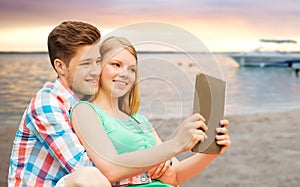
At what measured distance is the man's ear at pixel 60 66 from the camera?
4.96 feet

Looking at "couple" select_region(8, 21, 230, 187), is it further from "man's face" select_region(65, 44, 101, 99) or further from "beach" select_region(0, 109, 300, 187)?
"beach" select_region(0, 109, 300, 187)

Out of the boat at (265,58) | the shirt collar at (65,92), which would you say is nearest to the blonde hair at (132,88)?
the shirt collar at (65,92)

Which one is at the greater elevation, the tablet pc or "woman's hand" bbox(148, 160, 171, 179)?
the tablet pc

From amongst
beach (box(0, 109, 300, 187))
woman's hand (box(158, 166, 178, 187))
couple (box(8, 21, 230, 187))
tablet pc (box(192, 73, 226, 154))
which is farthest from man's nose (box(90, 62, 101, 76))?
beach (box(0, 109, 300, 187))

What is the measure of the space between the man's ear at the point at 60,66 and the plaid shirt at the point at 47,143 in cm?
2

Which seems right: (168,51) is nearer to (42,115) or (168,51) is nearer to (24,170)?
(42,115)

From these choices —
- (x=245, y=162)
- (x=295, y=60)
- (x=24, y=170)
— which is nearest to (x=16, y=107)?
(x=245, y=162)

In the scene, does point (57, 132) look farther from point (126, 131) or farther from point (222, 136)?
point (222, 136)

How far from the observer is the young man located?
141 centimetres

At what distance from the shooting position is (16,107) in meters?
8.87

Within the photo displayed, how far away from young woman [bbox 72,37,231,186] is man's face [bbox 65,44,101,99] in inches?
0.7

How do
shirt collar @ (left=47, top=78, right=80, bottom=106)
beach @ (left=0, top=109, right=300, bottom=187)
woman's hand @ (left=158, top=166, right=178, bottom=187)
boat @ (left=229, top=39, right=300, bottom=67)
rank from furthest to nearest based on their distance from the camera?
boat @ (left=229, top=39, right=300, bottom=67), beach @ (left=0, top=109, right=300, bottom=187), woman's hand @ (left=158, top=166, right=178, bottom=187), shirt collar @ (left=47, top=78, right=80, bottom=106)

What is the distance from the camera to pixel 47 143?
1.45m

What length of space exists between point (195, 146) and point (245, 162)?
10.8 ft
